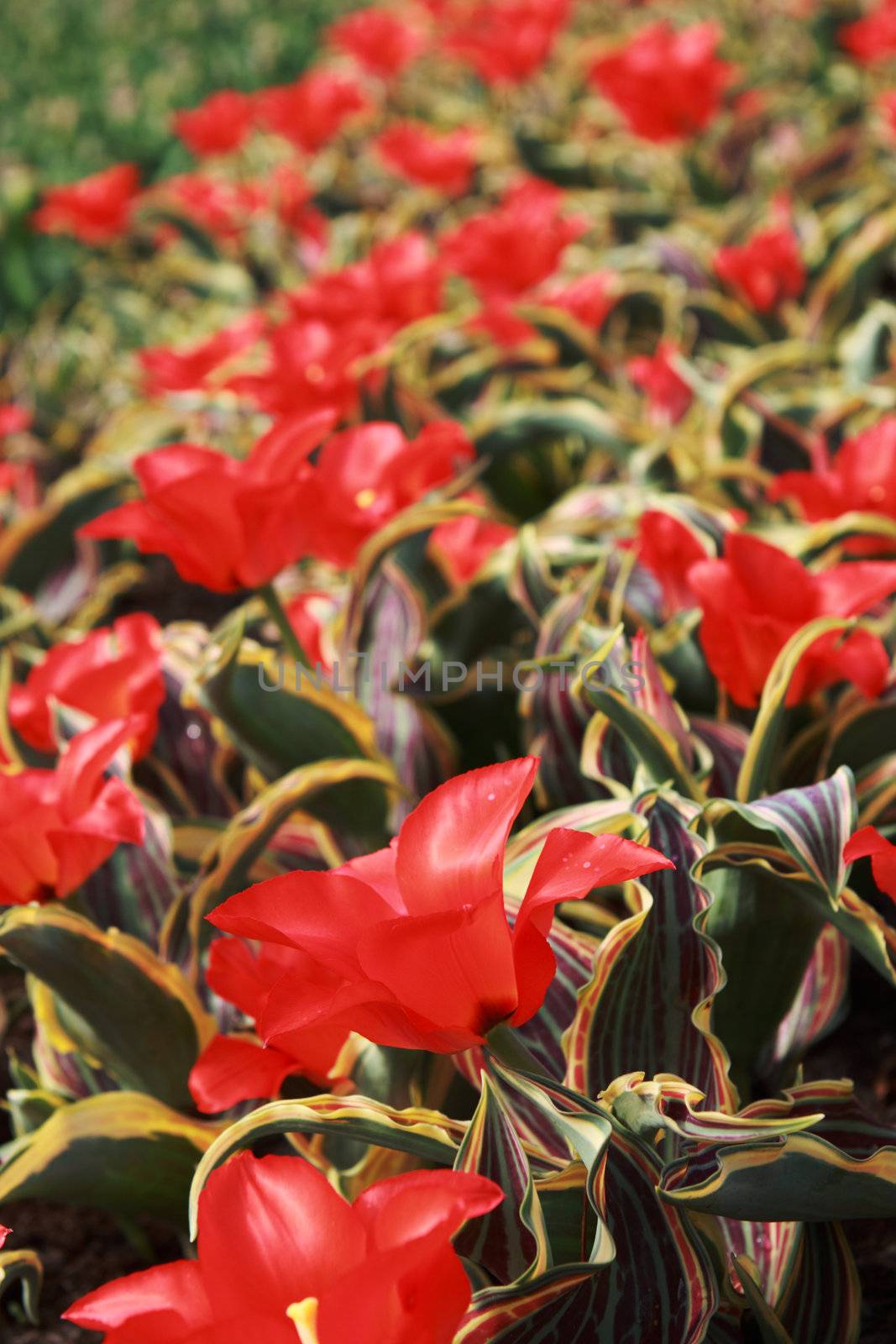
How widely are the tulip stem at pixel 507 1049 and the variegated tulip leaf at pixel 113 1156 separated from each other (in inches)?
12.2

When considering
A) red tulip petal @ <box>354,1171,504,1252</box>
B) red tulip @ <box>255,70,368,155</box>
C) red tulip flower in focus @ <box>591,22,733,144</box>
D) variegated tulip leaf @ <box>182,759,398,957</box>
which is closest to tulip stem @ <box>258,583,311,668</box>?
variegated tulip leaf @ <box>182,759,398,957</box>

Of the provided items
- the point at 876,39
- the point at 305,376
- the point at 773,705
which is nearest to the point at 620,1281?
the point at 773,705

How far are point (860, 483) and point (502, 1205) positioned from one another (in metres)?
0.70

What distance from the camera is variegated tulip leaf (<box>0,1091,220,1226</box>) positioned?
895 millimetres

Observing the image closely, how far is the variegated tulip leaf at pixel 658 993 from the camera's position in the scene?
82cm

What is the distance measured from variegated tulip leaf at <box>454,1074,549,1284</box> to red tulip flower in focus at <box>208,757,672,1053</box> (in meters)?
0.06

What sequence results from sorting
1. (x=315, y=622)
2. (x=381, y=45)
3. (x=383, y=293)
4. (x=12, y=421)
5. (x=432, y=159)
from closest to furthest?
A: 1. (x=315, y=622)
2. (x=383, y=293)
3. (x=12, y=421)
4. (x=432, y=159)
5. (x=381, y=45)

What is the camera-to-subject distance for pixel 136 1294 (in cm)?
59

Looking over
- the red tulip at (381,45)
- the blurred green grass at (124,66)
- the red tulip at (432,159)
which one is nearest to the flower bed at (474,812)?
the red tulip at (432,159)

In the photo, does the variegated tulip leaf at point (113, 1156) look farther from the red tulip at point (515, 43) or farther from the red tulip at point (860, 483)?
the red tulip at point (515, 43)

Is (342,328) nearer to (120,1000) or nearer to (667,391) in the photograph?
(667,391)

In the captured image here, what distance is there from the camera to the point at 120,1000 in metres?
0.95

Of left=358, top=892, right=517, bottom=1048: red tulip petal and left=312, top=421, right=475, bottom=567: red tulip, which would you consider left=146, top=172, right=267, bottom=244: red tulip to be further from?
left=358, top=892, right=517, bottom=1048: red tulip petal

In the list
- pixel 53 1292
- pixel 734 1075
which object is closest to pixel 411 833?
pixel 734 1075
